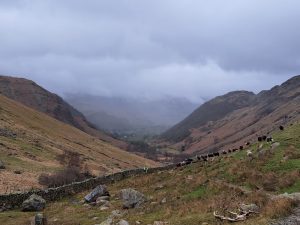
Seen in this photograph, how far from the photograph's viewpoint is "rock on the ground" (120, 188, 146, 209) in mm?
36906

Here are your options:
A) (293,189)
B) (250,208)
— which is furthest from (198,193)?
(250,208)

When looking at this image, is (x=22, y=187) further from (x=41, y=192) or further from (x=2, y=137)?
(x=2, y=137)

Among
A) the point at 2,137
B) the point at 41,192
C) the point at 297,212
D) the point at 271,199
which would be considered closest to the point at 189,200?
the point at 271,199

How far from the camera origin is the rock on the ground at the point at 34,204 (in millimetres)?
41781

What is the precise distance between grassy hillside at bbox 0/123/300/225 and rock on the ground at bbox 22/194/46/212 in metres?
0.77

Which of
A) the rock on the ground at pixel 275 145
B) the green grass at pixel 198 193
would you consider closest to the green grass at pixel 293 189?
the green grass at pixel 198 193

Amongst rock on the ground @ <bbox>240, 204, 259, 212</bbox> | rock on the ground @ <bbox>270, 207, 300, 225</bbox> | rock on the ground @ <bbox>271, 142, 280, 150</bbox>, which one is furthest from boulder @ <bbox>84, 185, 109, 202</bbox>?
rock on the ground @ <bbox>270, 207, 300, 225</bbox>

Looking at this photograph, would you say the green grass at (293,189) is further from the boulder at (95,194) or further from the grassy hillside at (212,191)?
the boulder at (95,194)

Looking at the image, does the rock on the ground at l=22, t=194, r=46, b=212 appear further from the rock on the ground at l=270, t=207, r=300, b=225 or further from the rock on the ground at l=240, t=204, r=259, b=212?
the rock on the ground at l=270, t=207, r=300, b=225

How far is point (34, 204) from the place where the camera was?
4222 cm

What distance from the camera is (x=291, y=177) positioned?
1265 inches

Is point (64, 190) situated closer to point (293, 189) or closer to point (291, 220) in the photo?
point (293, 189)

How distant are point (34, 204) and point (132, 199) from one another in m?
10.2

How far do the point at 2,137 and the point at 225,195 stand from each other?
3233 inches
